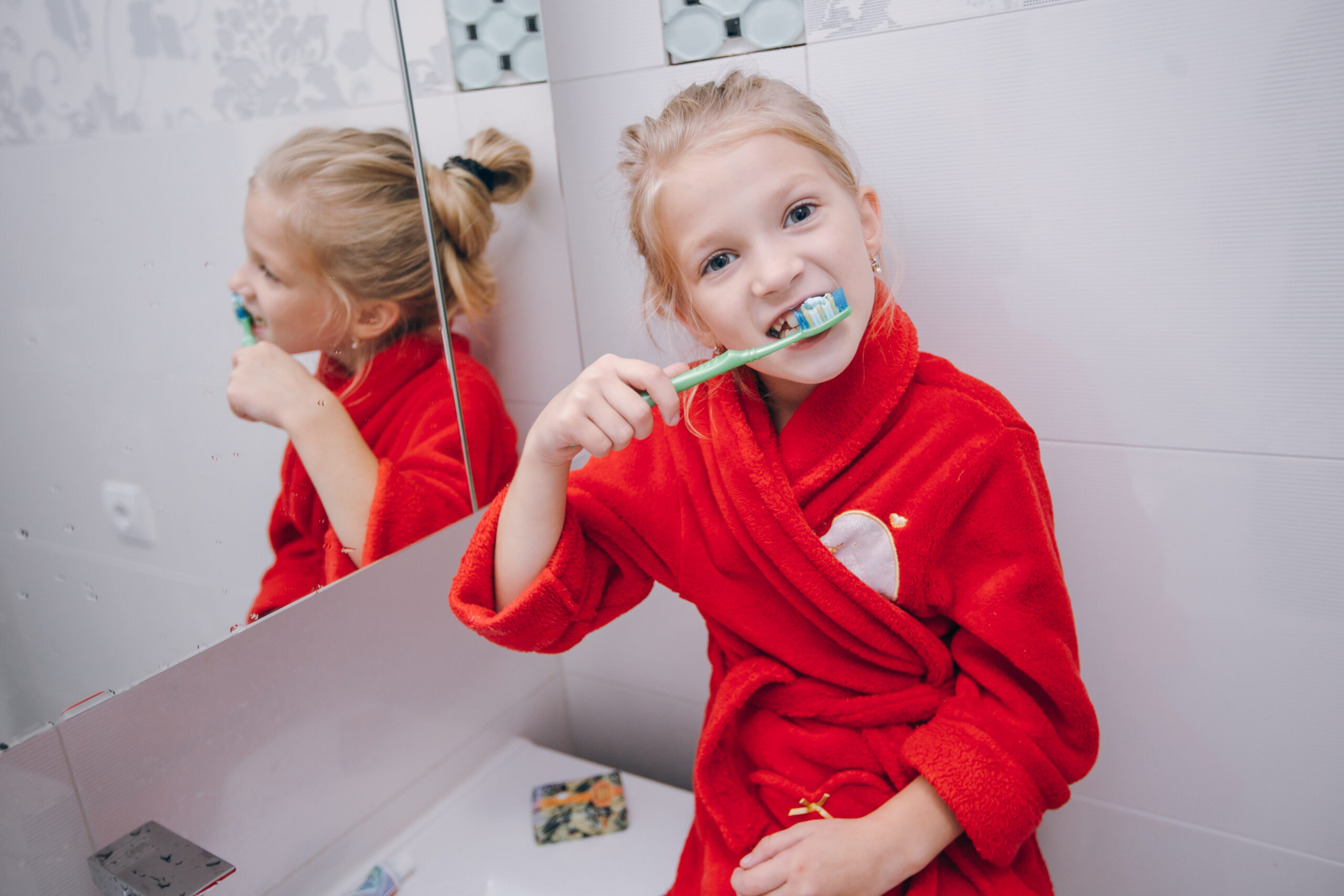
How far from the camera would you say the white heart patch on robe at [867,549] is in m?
Answer: 0.68

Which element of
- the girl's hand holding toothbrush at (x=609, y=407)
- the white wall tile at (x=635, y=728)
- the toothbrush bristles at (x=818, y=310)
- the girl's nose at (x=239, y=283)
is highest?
the girl's nose at (x=239, y=283)

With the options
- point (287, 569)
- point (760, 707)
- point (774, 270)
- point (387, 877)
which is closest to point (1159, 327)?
point (774, 270)

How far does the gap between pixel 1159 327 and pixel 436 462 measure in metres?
0.76

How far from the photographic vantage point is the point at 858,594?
67 cm

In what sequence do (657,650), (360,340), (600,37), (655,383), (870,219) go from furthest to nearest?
(657,650)
(600,37)
(360,340)
(870,219)
(655,383)

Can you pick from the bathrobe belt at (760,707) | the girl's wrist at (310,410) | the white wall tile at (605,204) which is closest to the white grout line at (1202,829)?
the bathrobe belt at (760,707)

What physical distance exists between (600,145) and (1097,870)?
3.29 ft

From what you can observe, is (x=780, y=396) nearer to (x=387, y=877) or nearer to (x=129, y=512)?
(x=129, y=512)

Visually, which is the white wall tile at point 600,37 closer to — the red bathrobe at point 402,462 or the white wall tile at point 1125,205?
the white wall tile at point 1125,205

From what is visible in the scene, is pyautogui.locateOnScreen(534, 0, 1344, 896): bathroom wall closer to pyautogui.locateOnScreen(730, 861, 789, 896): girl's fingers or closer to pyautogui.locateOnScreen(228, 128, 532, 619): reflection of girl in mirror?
pyautogui.locateOnScreen(228, 128, 532, 619): reflection of girl in mirror

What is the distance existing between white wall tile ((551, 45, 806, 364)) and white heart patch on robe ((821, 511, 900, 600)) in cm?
30

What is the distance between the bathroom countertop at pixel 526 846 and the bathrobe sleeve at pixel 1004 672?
418 millimetres

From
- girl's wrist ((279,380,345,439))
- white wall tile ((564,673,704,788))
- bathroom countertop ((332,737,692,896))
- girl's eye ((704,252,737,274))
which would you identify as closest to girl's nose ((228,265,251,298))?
girl's wrist ((279,380,345,439))

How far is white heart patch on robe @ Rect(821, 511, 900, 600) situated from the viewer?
0.68m
